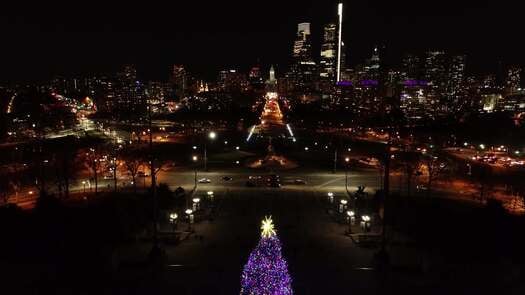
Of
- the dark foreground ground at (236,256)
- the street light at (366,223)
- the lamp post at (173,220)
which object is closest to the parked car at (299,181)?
the dark foreground ground at (236,256)

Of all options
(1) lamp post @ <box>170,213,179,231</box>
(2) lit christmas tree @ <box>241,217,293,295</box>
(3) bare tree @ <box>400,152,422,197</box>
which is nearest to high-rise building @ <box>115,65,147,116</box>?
(1) lamp post @ <box>170,213,179,231</box>

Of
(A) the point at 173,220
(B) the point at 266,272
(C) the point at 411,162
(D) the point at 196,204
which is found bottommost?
(D) the point at 196,204

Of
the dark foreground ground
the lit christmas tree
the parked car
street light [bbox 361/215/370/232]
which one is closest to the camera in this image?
the lit christmas tree

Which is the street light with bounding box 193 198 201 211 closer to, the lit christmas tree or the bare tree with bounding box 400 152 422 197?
the lit christmas tree

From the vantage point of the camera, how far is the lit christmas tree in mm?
12102

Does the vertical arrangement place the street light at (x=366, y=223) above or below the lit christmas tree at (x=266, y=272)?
below

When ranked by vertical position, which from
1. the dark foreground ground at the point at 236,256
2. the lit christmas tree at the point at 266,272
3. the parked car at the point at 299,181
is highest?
the lit christmas tree at the point at 266,272

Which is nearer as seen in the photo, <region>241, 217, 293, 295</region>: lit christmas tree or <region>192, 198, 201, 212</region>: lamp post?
<region>241, 217, 293, 295</region>: lit christmas tree

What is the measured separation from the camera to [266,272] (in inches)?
477

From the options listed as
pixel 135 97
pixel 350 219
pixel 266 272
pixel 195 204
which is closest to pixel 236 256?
pixel 350 219

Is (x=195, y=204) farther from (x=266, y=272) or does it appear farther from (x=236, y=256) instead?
(x=266, y=272)

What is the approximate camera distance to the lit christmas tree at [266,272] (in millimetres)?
12102

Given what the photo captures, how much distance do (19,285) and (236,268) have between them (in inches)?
358

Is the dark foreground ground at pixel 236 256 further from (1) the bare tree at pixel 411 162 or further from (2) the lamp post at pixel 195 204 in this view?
(1) the bare tree at pixel 411 162
